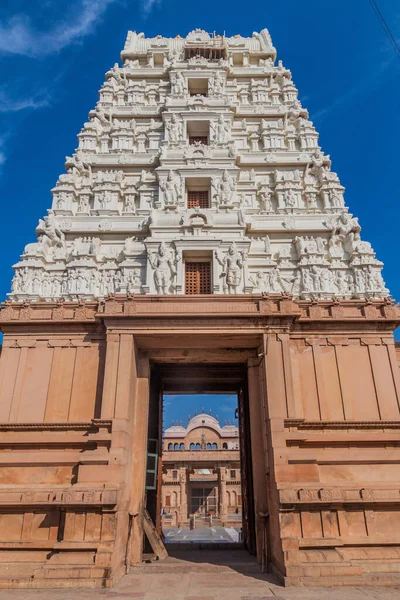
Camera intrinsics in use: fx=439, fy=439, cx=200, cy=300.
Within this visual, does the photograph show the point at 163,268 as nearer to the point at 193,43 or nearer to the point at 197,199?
the point at 197,199

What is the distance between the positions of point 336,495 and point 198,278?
40.3ft

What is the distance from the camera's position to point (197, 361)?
1642cm

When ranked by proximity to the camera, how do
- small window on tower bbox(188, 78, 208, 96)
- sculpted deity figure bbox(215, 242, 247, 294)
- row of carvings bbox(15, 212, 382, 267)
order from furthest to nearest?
small window on tower bbox(188, 78, 208, 96)
row of carvings bbox(15, 212, 382, 267)
sculpted deity figure bbox(215, 242, 247, 294)

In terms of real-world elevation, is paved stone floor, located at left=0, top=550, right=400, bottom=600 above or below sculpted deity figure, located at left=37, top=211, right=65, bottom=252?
below

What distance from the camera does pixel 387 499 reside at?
11836mm

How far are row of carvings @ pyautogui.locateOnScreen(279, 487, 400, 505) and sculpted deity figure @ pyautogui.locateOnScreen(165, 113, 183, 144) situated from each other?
20.6 m

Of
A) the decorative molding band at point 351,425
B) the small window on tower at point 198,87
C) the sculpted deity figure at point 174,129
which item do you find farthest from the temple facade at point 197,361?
the small window on tower at point 198,87

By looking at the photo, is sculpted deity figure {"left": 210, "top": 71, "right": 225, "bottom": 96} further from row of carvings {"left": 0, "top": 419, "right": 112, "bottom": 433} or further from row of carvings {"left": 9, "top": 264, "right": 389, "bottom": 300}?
row of carvings {"left": 0, "top": 419, "right": 112, "bottom": 433}

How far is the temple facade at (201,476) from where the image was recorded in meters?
47.7

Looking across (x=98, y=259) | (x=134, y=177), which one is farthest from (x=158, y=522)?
(x=134, y=177)

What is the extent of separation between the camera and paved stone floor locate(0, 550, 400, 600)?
941 centimetres

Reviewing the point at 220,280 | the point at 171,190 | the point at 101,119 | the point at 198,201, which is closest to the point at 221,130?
the point at 198,201

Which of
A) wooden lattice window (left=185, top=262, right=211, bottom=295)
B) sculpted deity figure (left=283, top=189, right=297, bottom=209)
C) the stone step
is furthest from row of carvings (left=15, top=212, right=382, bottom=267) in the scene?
the stone step

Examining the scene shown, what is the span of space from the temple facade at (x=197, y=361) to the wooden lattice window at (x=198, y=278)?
7cm
